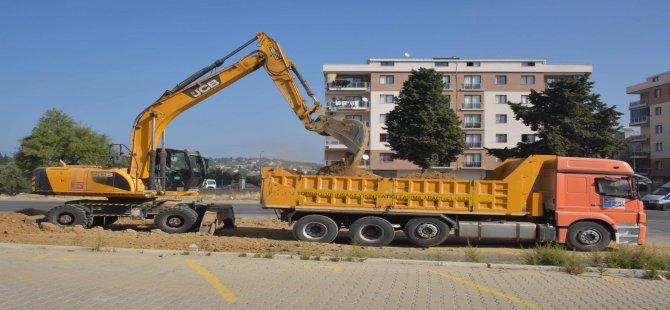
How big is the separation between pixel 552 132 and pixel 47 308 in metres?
42.4

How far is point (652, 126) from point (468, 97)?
85.7 feet

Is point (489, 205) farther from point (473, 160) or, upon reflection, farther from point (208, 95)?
point (473, 160)

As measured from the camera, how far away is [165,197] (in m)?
17.4

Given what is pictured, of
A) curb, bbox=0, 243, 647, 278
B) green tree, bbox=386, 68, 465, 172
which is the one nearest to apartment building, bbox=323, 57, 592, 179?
green tree, bbox=386, 68, 465, 172

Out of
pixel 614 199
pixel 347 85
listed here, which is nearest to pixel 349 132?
pixel 614 199

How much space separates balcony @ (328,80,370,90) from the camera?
7275 centimetres

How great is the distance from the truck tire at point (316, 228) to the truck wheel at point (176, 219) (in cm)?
362

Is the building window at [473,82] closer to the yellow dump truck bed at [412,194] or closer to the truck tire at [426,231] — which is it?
the yellow dump truck bed at [412,194]

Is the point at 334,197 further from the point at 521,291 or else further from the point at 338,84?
the point at 338,84

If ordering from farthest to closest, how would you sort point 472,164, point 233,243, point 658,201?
point 472,164, point 658,201, point 233,243

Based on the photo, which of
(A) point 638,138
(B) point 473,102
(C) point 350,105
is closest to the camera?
(C) point 350,105

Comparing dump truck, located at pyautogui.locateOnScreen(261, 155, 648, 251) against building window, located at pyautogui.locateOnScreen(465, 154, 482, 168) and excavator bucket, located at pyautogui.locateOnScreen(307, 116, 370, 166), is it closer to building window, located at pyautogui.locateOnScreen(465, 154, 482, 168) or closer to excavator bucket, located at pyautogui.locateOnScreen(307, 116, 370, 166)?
excavator bucket, located at pyautogui.locateOnScreen(307, 116, 370, 166)

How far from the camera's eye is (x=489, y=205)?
1439cm

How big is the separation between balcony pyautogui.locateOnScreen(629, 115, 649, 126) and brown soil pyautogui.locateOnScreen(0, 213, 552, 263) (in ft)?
239
